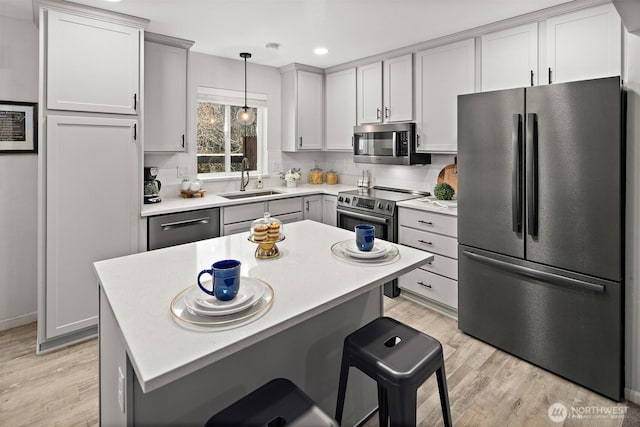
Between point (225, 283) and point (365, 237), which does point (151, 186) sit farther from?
point (225, 283)

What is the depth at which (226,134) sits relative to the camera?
4.20 metres

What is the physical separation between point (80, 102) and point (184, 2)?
1018mm

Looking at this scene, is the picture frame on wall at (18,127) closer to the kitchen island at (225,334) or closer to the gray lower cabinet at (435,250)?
the kitchen island at (225,334)

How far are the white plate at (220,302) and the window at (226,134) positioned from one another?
3.03 m

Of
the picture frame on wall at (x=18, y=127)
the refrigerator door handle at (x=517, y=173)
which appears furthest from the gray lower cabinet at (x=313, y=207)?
the picture frame on wall at (x=18, y=127)

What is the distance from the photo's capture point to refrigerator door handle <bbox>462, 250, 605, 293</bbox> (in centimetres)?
209

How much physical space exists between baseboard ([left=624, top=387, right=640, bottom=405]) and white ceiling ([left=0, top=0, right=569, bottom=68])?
248 cm

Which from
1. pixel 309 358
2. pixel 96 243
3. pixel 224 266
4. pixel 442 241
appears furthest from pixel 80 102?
pixel 442 241

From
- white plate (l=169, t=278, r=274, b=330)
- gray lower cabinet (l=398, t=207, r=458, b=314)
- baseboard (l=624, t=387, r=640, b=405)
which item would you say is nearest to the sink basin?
gray lower cabinet (l=398, t=207, r=458, b=314)

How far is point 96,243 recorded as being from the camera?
8.88ft

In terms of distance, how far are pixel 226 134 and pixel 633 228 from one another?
12.1ft

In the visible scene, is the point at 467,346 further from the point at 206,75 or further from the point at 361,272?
the point at 206,75

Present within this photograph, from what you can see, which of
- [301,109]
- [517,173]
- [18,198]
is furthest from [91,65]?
[517,173]

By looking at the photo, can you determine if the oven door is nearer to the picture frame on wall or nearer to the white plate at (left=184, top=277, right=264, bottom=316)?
the white plate at (left=184, top=277, right=264, bottom=316)
